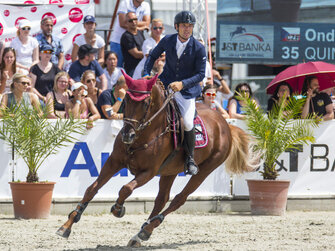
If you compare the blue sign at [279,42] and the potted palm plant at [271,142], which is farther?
the blue sign at [279,42]

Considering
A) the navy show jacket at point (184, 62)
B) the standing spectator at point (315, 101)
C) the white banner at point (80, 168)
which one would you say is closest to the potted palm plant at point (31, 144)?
the white banner at point (80, 168)

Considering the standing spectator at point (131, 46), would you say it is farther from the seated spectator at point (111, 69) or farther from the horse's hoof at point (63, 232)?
the horse's hoof at point (63, 232)

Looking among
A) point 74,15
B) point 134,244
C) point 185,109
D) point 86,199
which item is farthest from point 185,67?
point 74,15

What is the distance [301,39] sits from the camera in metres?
14.1

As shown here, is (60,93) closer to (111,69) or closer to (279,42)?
(111,69)

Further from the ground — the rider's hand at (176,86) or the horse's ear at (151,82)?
the horse's ear at (151,82)

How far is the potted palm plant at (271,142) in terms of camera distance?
34.3ft

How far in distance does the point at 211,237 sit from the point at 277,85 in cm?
458

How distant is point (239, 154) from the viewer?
937 cm

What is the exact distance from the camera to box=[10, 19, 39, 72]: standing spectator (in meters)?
11.8

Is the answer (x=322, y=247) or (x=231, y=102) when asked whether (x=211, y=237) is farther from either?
(x=231, y=102)

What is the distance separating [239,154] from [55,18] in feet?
17.9

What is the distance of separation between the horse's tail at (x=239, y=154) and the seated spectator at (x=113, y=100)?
2062mm

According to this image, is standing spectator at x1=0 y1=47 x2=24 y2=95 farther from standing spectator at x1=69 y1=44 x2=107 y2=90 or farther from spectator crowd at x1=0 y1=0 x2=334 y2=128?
standing spectator at x1=69 y1=44 x2=107 y2=90
